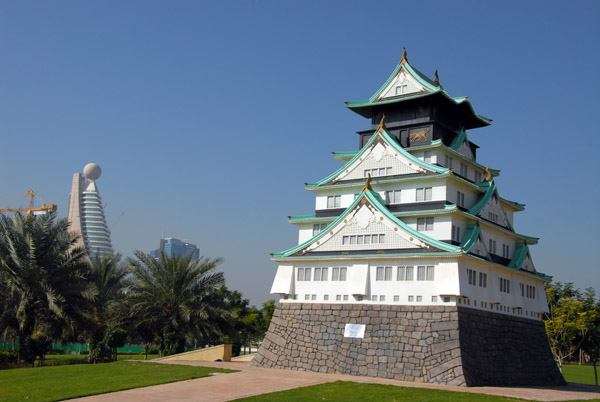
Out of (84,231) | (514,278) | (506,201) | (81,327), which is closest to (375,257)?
(514,278)

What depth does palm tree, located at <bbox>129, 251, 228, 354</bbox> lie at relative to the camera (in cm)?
4022

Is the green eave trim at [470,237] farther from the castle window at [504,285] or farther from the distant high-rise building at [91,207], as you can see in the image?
the distant high-rise building at [91,207]

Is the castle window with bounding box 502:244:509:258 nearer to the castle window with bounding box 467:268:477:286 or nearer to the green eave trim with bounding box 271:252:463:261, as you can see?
the castle window with bounding box 467:268:477:286

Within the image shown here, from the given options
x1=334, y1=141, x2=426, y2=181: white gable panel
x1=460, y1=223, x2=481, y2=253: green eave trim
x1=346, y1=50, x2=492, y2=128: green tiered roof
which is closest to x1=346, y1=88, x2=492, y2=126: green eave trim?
x1=346, y1=50, x2=492, y2=128: green tiered roof

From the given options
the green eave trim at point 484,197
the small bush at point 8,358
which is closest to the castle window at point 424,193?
the green eave trim at point 484,197

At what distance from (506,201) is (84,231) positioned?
130974 millimetres

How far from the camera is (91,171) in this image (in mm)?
155500

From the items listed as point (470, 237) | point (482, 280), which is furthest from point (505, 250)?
point (470, 237)

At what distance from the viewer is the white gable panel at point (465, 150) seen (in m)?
38.8

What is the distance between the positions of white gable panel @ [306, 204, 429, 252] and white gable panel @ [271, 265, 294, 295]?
1781 millimetres

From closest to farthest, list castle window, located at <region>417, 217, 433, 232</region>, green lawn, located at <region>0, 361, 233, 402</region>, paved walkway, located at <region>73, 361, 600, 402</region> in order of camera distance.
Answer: paved walkway, located at <region>73, 361, 600, 402</region> < green lawn, located at <region>0, 361, 233, 402</region> < castle window, located at <region>417, 217, 433, 232</region>

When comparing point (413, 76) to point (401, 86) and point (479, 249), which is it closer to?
point (401, 86)

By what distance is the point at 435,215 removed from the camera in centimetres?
3419

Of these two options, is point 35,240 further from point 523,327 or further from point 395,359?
point 523,327
